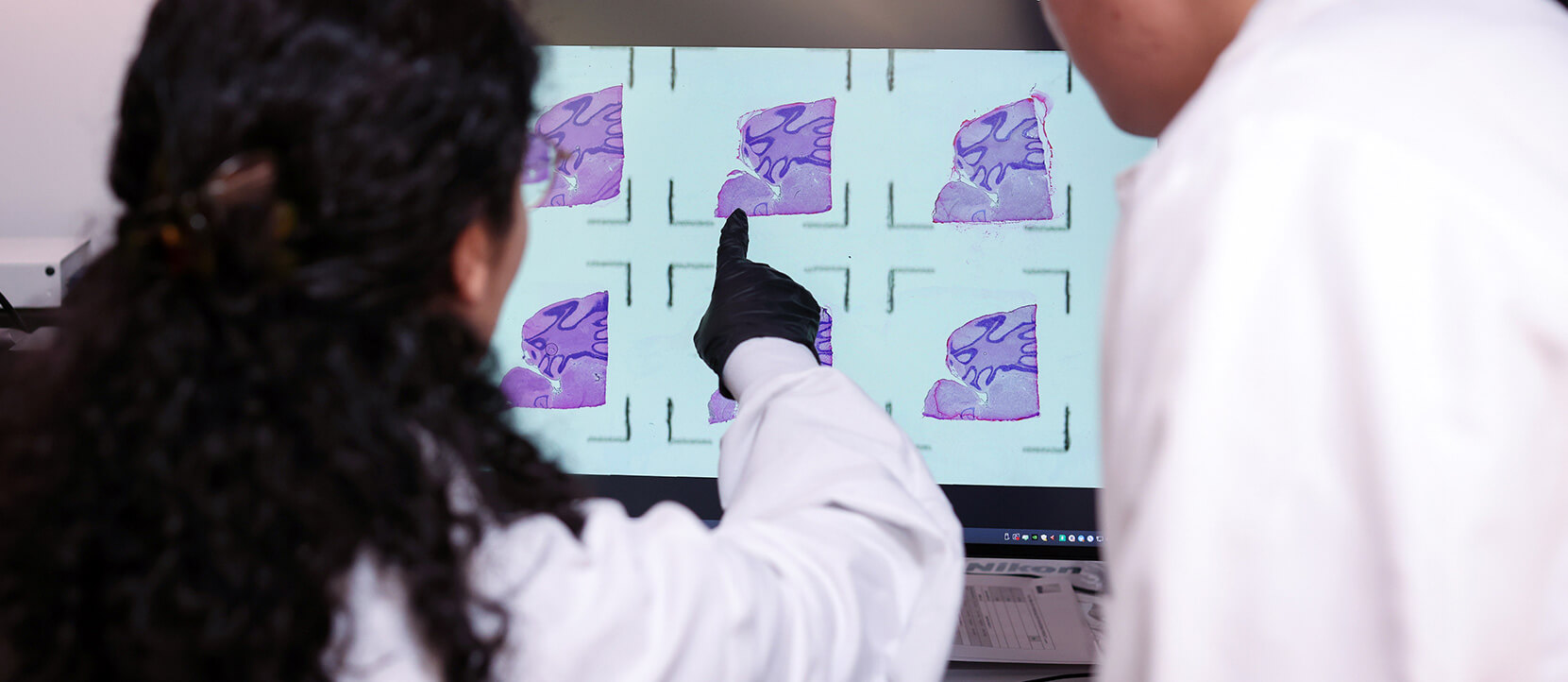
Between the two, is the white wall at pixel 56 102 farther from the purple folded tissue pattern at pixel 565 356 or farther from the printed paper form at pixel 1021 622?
the printed paper form at pixel 1021 622

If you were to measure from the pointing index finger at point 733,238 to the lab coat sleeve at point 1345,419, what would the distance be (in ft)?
1.96

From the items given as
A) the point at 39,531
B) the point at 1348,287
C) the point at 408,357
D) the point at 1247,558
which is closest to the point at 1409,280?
the point at 1348,287

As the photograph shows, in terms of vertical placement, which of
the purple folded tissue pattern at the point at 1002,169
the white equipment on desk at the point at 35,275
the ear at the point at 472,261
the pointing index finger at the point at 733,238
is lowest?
the ear at the point at 472,261

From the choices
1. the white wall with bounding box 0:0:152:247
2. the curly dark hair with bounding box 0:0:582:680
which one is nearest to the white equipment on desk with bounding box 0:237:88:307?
the white wall with bounding box 0:0:152:247

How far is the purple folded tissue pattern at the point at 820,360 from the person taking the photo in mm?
1002

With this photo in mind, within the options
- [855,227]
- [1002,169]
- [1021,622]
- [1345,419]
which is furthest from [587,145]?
[1345,419]

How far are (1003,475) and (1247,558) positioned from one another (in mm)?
599

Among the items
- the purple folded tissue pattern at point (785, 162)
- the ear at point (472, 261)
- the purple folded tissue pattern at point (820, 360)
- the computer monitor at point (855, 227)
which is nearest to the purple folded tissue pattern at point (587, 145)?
the computer monitor at point (855, 227)

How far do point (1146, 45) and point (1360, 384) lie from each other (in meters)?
0.29

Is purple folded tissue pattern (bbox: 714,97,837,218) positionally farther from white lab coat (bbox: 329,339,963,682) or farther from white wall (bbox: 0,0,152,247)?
white wall (bbox: 0,0,152,247)

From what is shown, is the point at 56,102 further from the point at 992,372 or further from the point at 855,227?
the point at 992,372

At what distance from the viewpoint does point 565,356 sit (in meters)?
1.01

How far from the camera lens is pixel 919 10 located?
0.95 metres

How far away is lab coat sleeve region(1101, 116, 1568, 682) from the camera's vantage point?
0.38m
